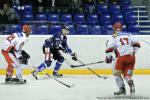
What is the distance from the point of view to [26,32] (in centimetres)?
996

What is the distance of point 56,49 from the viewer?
11.3 m

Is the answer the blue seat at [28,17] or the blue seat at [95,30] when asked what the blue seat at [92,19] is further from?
the blue seat at [28,17]

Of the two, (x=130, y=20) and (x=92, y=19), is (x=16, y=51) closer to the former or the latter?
(x=92, y=19)

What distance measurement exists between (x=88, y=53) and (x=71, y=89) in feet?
8.91

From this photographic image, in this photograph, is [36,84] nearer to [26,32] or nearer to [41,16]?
[26,32]

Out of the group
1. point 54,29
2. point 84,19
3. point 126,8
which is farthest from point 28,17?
point 126,8

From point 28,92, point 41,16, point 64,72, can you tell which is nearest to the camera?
point 28,92

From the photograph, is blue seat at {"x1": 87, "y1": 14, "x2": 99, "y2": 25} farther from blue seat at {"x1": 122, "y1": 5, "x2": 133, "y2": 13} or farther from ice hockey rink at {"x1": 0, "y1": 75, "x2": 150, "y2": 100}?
ice hockey rink at {"x1": 0, "y1": 75, "x2": 150, "y2": 100}

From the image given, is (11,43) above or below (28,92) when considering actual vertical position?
above

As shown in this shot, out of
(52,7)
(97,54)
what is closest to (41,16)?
(52,7)

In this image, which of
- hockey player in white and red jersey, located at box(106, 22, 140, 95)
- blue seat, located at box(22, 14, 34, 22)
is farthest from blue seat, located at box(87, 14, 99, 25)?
hockey player in white and red jersey, located at box(106, 22, 140, 95)

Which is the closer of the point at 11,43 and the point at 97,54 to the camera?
the point at 11,43

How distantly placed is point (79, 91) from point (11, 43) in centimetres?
170

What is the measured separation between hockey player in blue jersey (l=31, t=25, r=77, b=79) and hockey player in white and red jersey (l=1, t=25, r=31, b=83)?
2.50ft
